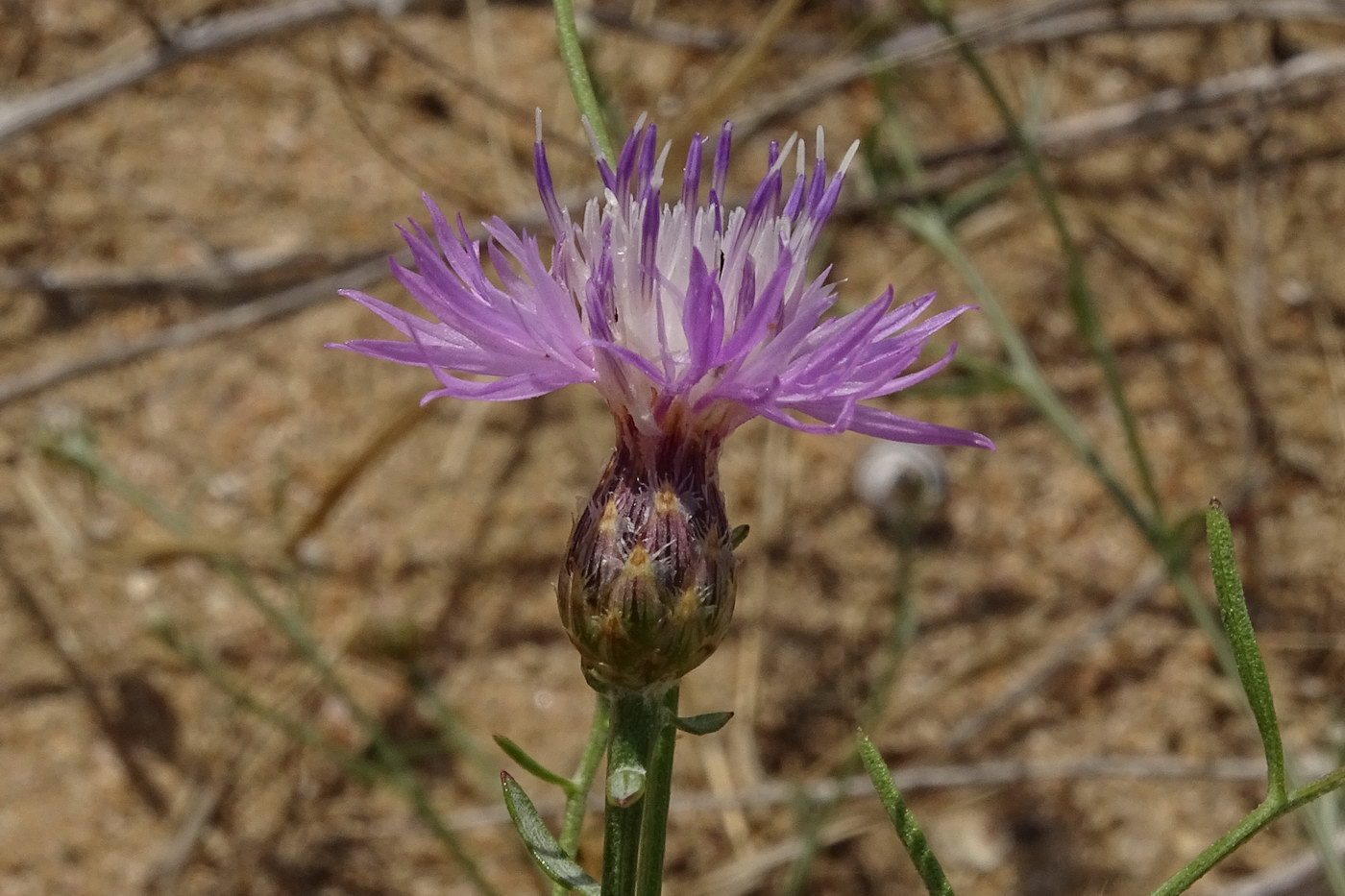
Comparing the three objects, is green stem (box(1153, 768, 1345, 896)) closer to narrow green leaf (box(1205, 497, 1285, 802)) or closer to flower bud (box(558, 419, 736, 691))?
narrow green leaf (box(1205, 497, 1285, 802))

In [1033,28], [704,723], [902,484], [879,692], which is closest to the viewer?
[704,723]

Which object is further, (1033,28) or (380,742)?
(1033,28)

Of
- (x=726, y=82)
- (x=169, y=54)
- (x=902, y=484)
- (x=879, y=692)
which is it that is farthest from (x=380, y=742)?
(x=726, y=82)

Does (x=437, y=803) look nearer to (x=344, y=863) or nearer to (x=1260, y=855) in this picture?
(x=344, y=863)

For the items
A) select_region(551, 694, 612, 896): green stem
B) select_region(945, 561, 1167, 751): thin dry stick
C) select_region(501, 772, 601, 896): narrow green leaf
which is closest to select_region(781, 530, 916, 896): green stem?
select_region(945, 561, 1167, 751): thin dry stick

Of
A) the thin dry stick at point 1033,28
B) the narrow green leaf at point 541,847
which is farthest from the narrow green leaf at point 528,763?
the thin dry stick at point 1033,28

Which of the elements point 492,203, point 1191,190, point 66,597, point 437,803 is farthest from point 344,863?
point 1191,190

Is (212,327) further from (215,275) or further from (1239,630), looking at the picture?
(1239,630)
